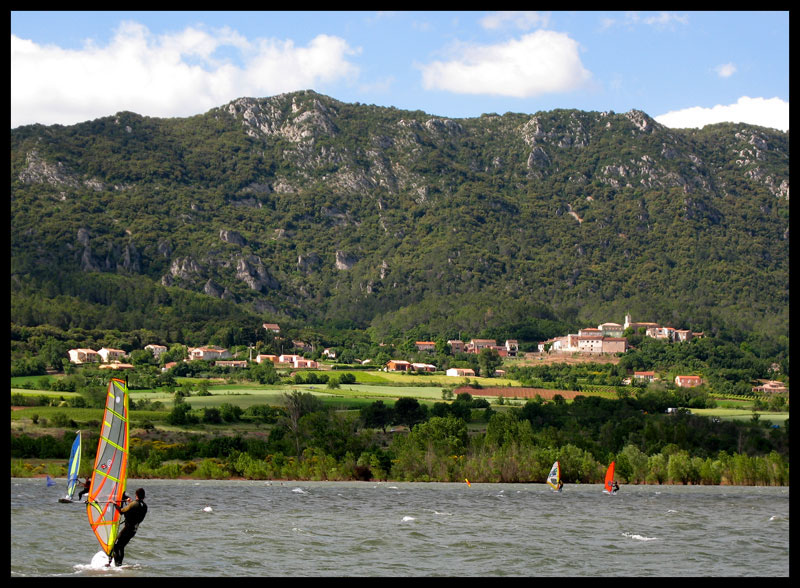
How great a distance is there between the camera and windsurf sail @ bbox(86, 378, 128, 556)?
24.5 m

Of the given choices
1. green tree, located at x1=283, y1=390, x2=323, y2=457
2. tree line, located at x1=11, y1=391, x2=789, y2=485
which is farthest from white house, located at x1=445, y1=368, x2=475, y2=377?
tree line, located at x1=11, y1=391, x2=789, y2=485

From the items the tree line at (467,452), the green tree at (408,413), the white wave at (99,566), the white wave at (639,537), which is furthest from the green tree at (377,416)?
the white wave at (99,566)

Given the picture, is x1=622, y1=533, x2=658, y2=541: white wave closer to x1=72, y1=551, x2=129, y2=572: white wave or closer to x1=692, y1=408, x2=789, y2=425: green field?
x1=72, y1=551, x2=129, y2=572: white wave

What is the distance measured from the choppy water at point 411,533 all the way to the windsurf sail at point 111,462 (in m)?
3.18

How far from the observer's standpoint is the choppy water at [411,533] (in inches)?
1278

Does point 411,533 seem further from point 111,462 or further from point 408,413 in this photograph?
point 408,413

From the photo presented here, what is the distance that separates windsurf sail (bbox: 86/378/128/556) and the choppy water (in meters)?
3.18

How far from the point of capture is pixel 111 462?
2480 centimetres

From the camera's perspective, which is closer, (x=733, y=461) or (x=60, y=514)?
(x=60, y=514)
